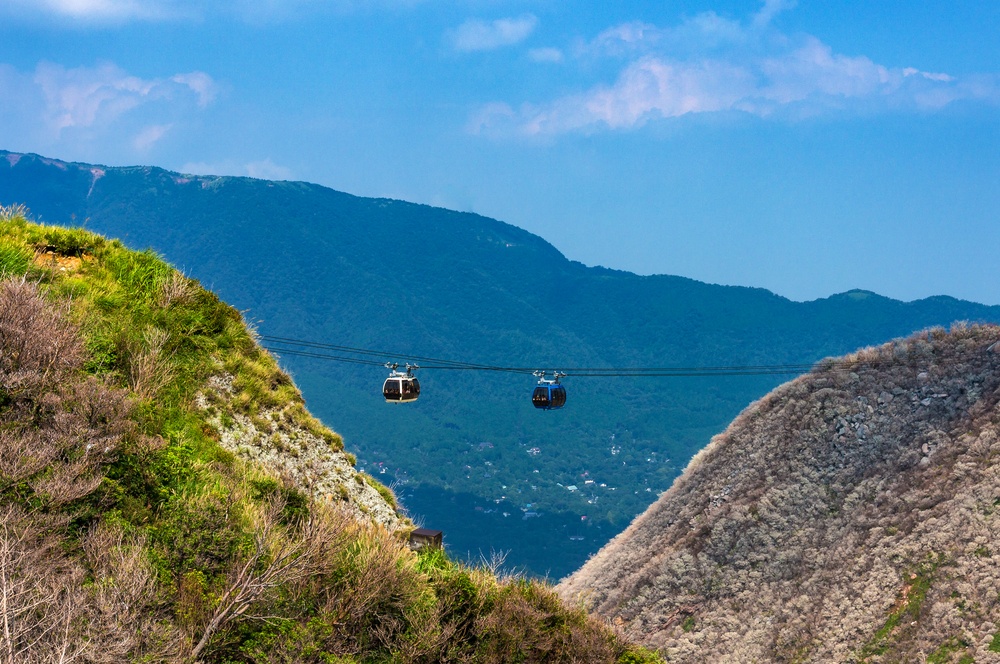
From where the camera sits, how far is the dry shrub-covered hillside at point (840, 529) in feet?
102

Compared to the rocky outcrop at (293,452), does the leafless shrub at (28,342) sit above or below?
above

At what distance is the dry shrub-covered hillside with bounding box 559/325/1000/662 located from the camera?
31.0 metres

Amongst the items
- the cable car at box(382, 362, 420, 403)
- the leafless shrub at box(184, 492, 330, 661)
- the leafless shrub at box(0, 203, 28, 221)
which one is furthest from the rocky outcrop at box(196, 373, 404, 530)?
the leafless shrub at box(0, 203, 28, 221)

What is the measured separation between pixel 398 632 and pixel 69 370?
9.11m

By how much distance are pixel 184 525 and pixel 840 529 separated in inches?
1155

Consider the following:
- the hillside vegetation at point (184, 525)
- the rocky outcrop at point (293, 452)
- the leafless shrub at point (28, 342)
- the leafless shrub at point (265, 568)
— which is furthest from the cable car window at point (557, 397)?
the leafless shrub at point (28, 342)

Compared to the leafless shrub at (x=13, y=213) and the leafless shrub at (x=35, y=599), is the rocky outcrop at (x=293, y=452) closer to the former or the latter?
the leafless shrub at (x=35, y=599)

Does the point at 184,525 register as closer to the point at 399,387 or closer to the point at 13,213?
the point at 399,387

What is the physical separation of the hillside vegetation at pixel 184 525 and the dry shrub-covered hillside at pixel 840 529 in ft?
45.8

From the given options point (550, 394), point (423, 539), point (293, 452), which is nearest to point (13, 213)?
point (293, 452)

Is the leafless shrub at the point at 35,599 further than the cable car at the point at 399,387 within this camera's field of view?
No

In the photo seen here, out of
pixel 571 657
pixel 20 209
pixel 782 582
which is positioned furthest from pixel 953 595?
pixel 20 209

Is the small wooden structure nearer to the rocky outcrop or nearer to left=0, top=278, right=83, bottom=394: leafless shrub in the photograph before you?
the rocky outcrop

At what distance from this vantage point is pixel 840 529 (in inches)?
1454
